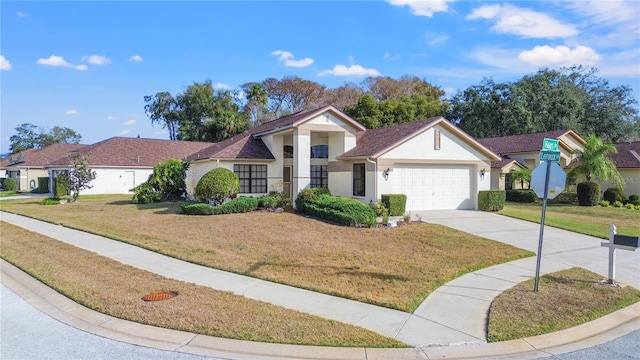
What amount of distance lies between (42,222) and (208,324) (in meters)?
15.3

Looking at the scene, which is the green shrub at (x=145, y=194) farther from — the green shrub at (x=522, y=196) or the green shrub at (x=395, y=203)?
the green shrub at (x=522, y=196)

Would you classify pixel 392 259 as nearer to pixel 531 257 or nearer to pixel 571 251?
pixel 531 257

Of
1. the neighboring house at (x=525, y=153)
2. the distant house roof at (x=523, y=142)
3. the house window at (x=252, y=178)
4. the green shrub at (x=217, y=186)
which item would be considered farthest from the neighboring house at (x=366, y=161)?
the distant house roof at (x=523, y=142)

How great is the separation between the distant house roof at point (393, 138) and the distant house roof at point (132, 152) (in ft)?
66.4

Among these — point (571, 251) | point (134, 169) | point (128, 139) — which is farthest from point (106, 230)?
point (128, 139)

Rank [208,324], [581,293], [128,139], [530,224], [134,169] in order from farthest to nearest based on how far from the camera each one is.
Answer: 1. [128,139]
2. [134,169]
3. [530,224]
4. [581,293]
5. [208,324]

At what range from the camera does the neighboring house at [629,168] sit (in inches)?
1067

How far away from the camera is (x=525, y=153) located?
32438 millimetres

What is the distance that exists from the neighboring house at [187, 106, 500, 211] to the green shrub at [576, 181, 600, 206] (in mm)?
8264

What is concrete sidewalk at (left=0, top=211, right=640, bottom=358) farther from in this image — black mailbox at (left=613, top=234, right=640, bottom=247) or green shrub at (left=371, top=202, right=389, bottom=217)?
green shrub at (left=371, top=202, right=389, bottom=217)

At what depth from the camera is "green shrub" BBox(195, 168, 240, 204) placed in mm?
18469

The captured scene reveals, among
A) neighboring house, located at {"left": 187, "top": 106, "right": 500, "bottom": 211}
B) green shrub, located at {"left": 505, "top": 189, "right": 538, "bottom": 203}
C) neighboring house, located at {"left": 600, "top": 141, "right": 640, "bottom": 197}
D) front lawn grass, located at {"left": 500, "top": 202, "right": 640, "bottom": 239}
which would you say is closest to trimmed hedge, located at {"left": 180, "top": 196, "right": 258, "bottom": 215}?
neighboring house, located at {"left": 187, "top": 106, "right": 500, "bottom": 211}

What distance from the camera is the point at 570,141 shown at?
32.1m

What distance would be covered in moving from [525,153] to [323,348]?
1259 inches
